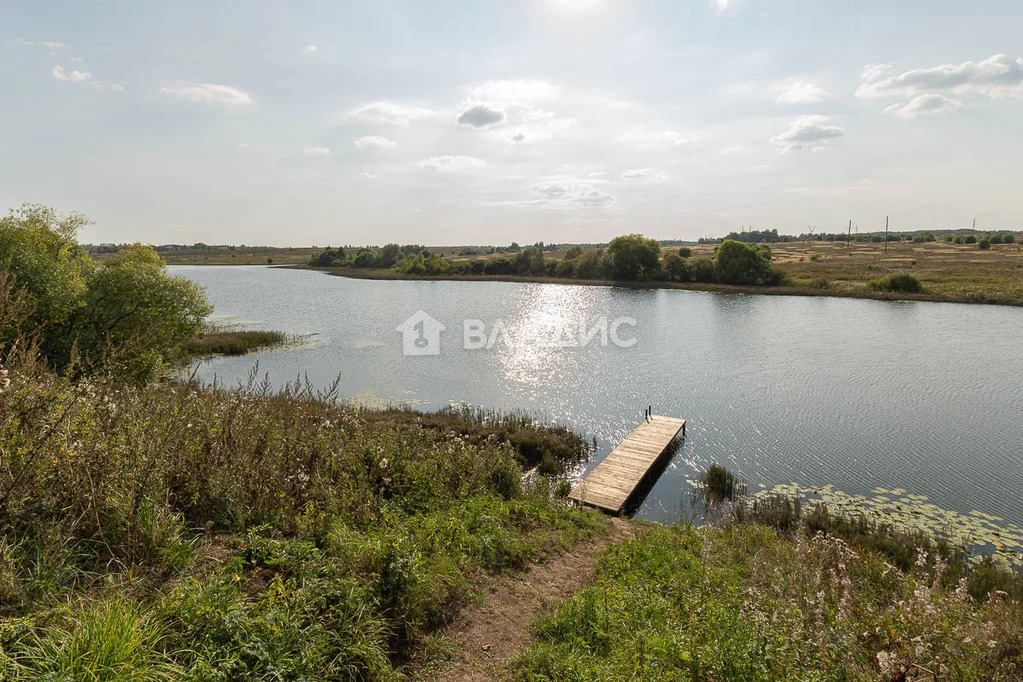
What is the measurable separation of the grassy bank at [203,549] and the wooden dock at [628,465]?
215 inches

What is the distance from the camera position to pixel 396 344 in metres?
34.3

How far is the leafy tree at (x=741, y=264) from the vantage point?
66.1m

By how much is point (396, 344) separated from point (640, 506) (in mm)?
23794

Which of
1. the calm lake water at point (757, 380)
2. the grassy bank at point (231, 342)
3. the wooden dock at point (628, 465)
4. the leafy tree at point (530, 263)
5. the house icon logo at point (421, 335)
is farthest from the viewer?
the leafy tree at point (530, 263)

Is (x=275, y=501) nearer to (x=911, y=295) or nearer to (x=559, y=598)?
(x=559, y=598)

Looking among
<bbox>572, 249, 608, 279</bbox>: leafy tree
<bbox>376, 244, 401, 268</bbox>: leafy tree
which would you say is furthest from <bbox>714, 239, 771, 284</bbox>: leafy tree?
<bbox>376, 244, 401, 268</bbox>: leafy tree

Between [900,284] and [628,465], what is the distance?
57.0 m

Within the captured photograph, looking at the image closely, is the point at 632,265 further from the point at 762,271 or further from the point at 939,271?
the point at 939,271

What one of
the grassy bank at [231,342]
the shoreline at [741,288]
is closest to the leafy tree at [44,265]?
the grassy bank at [231,342]

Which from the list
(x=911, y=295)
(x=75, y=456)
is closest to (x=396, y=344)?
(x=75, y=456)


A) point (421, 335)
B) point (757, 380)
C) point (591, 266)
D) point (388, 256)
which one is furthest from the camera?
point (388, 256)

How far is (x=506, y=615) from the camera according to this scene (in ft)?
19.5

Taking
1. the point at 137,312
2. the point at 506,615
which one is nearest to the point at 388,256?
the point at 137,312

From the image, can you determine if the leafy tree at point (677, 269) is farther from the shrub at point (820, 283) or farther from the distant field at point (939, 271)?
the shrub at point (820, 283)
